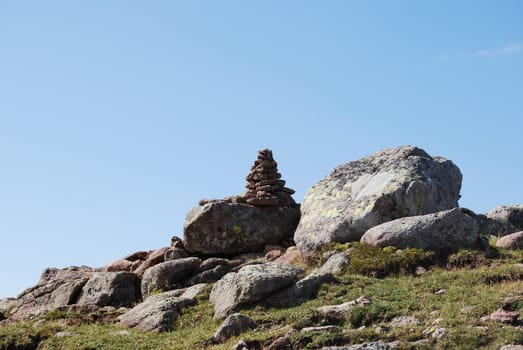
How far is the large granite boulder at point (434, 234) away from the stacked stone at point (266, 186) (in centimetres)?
789

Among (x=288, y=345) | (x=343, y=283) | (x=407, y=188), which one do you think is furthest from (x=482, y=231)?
(x=288, y=345)

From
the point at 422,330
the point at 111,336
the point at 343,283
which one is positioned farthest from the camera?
the point at 343,283

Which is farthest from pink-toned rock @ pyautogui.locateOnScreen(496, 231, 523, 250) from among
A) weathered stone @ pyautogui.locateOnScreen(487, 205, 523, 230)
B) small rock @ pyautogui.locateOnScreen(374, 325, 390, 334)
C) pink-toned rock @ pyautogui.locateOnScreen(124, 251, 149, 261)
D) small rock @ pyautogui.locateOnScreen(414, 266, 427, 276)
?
pink-toned rock @ pyautogui.locateOnScreen(124, 251, 149, 261)

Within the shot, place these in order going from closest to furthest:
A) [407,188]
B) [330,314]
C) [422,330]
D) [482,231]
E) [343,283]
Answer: [422,330] < [330,314] < [343,283] < [407,188] < [482,231]

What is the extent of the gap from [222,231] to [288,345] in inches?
601

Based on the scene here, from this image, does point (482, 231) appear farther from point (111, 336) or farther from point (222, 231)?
point (111, 336)

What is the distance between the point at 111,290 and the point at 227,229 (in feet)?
21.5

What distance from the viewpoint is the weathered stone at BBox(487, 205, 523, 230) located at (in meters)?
34.0

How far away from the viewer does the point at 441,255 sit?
84.9 ft

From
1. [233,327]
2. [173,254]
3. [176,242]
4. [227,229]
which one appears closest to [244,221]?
[227,229]

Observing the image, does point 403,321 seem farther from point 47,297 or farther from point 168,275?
point 47,297

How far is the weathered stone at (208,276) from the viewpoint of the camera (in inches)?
1074

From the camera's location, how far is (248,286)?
75.1 ft

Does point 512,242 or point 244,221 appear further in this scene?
point 244,221
